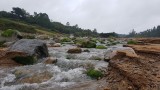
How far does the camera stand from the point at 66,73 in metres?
14.7

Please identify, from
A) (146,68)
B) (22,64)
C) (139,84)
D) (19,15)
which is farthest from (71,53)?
(19,15)

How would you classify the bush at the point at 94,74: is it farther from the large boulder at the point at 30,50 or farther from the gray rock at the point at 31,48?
the gray rock at the point at 31,48

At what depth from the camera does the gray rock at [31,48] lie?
1859 centimetres

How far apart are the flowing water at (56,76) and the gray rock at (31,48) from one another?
5.16 feet

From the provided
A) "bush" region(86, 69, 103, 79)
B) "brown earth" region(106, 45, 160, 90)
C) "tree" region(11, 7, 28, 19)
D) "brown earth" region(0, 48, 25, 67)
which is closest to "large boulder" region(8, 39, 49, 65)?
"brown earth" region(0, 48, 25, 67)

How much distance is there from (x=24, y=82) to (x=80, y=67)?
3.61m


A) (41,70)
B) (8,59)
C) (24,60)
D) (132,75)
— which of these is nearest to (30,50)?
(24,60)

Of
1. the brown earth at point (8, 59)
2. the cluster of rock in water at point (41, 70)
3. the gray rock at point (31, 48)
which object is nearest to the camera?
the cluster of rock in water at point (41, 70)

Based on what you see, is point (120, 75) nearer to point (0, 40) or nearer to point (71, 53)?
point (71, 53)

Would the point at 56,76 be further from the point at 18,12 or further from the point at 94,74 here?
the point at 18,12

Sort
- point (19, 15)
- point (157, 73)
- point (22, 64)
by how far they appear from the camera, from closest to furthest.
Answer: point (157, 73) < point (22, 64) < point (19, 15)

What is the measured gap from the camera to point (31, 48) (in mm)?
19062

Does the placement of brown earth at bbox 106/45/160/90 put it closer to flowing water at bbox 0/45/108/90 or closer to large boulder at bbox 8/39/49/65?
flowing water at bbox 0/45/108/90

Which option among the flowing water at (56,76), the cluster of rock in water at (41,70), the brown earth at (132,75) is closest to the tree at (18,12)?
the cluster of rock in water at (41,70)
